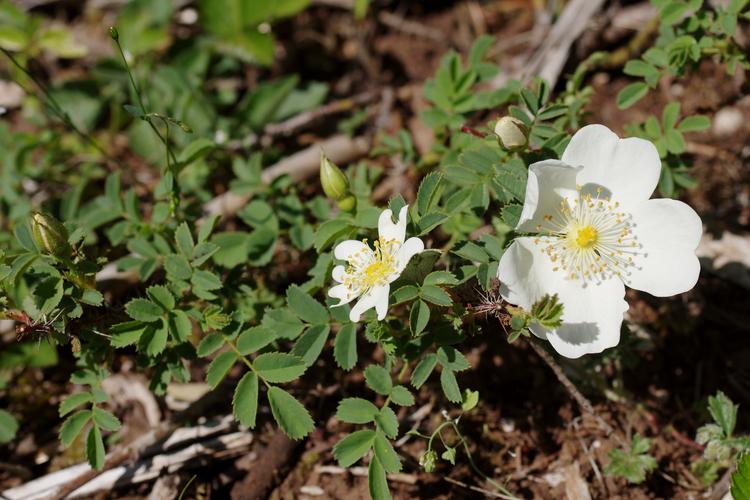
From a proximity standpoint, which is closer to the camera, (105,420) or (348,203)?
(105,420)

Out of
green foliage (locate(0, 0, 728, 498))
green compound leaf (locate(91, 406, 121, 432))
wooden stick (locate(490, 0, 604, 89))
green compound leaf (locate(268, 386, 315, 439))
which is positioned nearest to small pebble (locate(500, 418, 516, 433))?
green foliage (locate(0, 0, 728, 498))

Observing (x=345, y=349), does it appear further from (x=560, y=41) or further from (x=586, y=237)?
(x=560, y=41)

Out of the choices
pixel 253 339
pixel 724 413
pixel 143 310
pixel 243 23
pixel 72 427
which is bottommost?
pixel 724 413

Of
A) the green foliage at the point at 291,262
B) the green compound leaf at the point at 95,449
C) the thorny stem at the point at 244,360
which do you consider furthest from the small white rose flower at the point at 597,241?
the green compound leaf at the point at 95,449

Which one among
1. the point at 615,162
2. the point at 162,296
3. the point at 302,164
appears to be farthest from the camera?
the point at 302,164

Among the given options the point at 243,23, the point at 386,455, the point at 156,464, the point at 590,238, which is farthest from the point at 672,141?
the point at 243,23

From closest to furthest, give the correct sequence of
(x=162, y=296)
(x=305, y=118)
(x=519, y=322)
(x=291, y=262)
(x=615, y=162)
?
(x=519, y=322) < (x=615, y=162) < (x=162, y=296) < (x=291, y=262) < (x=305, y=118)

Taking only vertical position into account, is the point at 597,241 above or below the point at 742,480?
above
